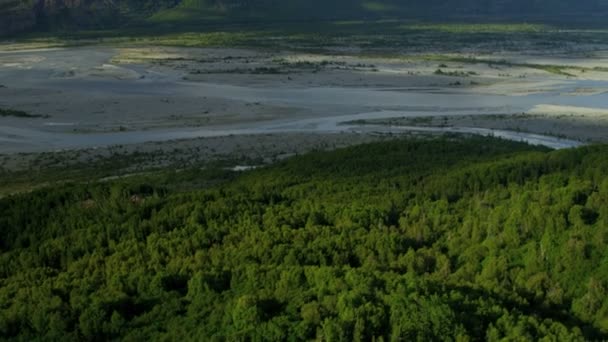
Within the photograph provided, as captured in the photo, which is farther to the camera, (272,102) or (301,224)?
(272,102)

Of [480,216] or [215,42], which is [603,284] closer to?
[480,216]

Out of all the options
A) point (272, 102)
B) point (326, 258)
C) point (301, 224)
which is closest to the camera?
point (326, 258)

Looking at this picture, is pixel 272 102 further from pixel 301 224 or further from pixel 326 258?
pixel 326 258

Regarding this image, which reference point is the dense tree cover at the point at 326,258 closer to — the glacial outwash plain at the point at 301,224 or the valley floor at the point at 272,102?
the glacial outwash plain at the point at 301,224

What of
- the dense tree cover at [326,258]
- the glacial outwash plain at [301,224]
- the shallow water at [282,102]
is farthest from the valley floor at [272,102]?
→ the dense tree cover at [326,258]

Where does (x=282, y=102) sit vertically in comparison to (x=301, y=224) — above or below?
below

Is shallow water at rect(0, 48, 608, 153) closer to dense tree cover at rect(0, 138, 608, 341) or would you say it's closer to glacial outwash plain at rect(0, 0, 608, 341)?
glacial outwash plain at rect(0, 0, 608, 341)

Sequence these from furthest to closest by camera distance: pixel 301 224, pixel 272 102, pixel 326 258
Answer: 1. pixel 272 102
2. pixel 301 224
3. pixel 326 258

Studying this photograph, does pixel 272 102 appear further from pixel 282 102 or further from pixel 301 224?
pixel 301 224

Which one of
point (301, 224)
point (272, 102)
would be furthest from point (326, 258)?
point (272, 102)
